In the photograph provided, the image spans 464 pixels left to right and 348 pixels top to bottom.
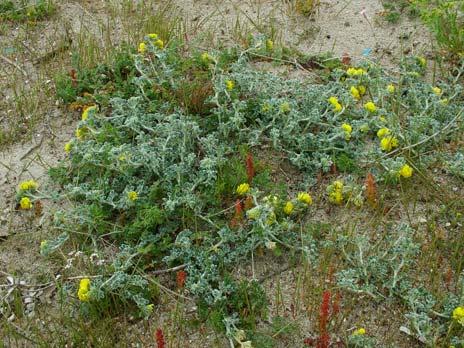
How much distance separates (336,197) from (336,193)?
2cm

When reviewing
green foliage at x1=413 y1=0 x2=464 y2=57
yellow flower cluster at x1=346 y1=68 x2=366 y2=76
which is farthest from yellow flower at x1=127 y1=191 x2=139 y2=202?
green foliage at x1=413 y1=0 x2=464 y2=57

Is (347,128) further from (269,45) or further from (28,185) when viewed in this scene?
(28,185)

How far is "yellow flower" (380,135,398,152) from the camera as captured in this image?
3.83 meters

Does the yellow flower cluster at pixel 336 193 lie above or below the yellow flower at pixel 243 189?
below

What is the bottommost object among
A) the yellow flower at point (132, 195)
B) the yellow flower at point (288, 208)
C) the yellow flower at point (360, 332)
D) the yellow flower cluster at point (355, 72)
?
the yellow flower at point (360, 332)

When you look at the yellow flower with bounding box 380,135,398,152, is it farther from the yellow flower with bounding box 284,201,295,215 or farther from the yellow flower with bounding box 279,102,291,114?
the yellow flower with bounding box 284,201,295,215

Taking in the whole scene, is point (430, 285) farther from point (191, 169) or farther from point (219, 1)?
point (219, 1)

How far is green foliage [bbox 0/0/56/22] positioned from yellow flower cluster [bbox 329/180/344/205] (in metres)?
3.03

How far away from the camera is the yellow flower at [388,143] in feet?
12.6

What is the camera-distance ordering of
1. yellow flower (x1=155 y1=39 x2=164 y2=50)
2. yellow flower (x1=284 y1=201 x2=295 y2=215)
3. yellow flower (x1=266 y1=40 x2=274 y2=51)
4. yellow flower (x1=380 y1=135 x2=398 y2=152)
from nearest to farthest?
yellow flower (x1=284 y1=201 x2=295 y2=215) < yellow flower (x1=380 y1=135 x2=398 y2=152) < yellow flower (x1=155 y1=39 x2=164 y2=50) < yellow flower (x1=266 y1=40 x2=274 y2=51)

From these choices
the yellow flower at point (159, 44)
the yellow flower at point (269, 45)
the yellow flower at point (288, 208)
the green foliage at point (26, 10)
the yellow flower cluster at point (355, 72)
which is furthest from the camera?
the green foliage at point (26, 10)

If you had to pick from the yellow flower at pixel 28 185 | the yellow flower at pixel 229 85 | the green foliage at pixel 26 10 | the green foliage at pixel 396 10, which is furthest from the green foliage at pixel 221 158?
the green foliage at pixel 26 10

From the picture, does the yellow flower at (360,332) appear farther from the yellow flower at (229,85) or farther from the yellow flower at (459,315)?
the yellow flower at (229,85)

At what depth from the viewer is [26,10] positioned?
5.35 meters
